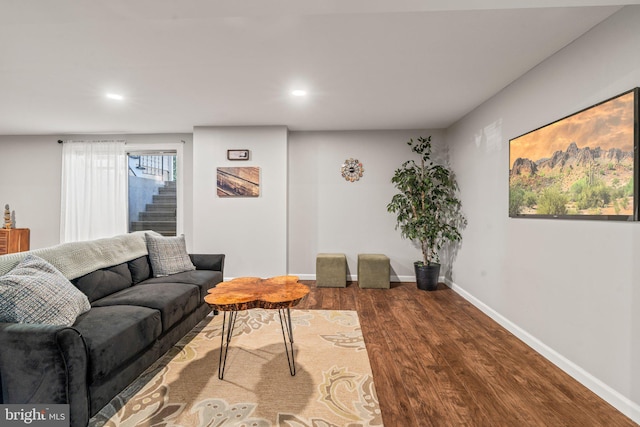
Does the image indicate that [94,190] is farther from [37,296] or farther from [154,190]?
[37,296]

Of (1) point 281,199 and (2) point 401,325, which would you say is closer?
(2) point 401,325

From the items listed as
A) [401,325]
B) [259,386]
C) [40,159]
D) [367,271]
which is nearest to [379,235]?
[367,271]

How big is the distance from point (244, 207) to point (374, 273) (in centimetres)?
224

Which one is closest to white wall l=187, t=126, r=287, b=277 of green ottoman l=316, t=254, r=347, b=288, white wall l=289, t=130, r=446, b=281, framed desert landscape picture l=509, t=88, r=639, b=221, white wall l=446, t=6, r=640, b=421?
white wall l=289, t=130, r=446, b=281

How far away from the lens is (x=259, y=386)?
201 centimetres

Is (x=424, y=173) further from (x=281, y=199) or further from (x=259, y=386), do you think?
(x=259, y=386)

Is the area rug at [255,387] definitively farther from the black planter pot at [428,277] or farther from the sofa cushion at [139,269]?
the black planter pot at [428,277]

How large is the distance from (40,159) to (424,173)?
6.50 meters

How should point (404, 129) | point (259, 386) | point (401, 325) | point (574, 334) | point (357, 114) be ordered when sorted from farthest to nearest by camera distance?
point (404, 129) < point (357, 114) < point (401, 325) < point (574, 334) < point (259, 386)

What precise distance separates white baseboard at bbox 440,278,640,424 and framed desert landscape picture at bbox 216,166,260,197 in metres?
3.54

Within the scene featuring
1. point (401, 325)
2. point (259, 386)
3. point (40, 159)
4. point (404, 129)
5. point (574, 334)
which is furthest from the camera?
point (40, 159)

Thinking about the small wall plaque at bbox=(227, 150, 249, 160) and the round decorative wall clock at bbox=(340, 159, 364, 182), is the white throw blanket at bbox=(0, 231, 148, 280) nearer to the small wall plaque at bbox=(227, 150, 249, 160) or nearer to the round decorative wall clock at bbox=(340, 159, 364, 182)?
the small wall plaque at bbox=(227, 150, 249, 160)

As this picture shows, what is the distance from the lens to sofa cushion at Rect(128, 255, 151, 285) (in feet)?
9.79

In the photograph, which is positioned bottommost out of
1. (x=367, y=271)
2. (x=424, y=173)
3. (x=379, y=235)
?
(x=367, y=271)
